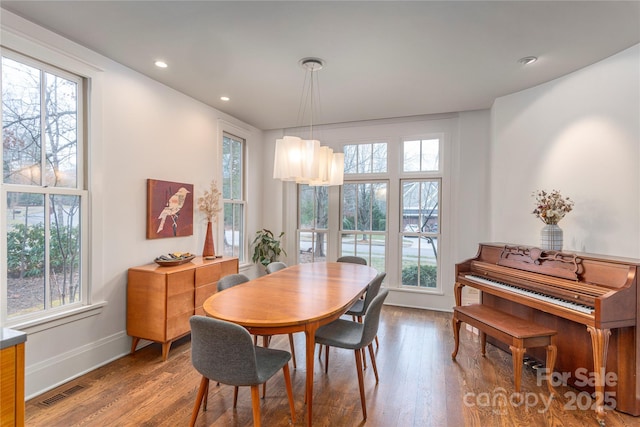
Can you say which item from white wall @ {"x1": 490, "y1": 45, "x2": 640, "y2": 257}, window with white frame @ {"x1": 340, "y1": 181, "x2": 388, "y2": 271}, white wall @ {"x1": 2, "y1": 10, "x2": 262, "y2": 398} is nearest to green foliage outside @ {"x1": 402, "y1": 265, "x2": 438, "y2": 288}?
window with white frame @ {"x1": 340, "y1": 181, "x2": 388, "y2": 271}

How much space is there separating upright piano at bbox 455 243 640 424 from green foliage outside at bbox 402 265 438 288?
1.58m

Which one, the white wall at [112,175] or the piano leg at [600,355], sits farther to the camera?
the white wall at [112,175]

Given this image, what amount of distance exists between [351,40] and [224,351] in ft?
7.84

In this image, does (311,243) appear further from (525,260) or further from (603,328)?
(603,328)

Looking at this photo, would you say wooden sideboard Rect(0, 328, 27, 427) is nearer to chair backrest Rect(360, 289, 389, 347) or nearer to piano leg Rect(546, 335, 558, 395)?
chair backrest Rect(360, 289, 389, 347)

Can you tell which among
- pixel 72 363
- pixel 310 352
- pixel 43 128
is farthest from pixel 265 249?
pixel 310 352

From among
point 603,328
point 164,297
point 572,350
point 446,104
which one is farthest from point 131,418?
point 446,104

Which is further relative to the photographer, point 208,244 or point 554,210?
point 208,244

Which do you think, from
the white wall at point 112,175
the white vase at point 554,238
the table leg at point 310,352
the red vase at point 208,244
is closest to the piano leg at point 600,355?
the white vase at point 554,238

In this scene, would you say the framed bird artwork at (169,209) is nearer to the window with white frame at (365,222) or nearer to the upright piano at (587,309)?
the window with white frame at (365,222)

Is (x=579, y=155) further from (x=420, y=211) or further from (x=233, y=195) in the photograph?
(x=233, y=195)

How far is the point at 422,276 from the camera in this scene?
4.67 metres

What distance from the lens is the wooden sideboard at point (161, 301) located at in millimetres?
2889

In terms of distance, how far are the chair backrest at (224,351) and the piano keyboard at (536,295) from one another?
2.23 meters
